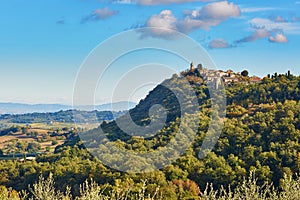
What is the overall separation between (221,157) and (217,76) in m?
25.5

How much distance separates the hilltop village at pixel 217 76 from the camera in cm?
5712

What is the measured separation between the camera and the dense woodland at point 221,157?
28781 mm

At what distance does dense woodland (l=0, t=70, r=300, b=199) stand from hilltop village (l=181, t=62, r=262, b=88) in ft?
13.4

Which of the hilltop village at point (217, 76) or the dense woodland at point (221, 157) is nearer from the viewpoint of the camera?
the dense woodland at point (221, 157)

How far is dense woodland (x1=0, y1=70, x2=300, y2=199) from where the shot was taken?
Answer: 2878 cm

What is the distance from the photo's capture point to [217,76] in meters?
58.1

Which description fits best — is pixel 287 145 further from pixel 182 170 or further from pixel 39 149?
pixel 39 149

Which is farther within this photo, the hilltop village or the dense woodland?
the hilltop village

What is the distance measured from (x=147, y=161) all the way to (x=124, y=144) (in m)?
7.71

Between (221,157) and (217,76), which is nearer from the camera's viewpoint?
(221,157)

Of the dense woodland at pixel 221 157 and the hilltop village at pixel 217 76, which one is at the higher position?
the hilltop village at pixel 217 76

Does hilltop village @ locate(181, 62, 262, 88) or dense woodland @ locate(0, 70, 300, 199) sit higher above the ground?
hilltop village @ locate(181, 62, 262, 88)

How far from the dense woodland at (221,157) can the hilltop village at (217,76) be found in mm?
4082

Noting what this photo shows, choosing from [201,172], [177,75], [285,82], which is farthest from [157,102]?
[201,172]
